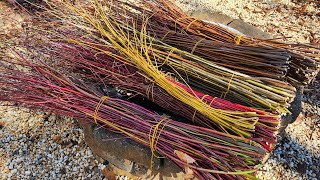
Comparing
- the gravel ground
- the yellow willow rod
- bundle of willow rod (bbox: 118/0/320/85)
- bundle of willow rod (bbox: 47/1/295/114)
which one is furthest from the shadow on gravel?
the yellow willow rod

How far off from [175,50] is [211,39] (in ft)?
1.15

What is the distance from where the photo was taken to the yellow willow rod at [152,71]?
1.98m

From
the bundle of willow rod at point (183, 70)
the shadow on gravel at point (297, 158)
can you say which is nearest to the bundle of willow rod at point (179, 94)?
the bundle of willow rod at point (183, 70)

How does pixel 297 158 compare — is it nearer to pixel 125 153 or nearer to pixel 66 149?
pixel 125 153

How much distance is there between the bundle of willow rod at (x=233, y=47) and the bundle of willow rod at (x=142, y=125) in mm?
564

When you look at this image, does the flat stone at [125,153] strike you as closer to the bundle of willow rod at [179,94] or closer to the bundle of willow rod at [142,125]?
the bundle of willow rod at [142,125]

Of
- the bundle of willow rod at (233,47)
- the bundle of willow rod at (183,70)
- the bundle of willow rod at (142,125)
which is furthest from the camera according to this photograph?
the bundle of willow rod at (233,47)

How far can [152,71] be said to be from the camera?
2328 millimetres

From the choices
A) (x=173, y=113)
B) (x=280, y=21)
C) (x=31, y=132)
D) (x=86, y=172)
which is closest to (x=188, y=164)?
(x=173, y=113)

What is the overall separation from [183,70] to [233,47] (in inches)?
14.9

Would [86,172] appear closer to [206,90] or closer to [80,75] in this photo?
[80,75]

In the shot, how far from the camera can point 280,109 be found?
2033 mm

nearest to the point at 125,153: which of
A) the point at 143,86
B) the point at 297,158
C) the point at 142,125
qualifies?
the point at 142,125

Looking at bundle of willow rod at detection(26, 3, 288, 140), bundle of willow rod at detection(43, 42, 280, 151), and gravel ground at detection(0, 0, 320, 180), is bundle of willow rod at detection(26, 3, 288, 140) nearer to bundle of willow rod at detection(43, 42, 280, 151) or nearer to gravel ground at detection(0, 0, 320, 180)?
bundle of willow rod at detection(43, 42, 280, 151)
